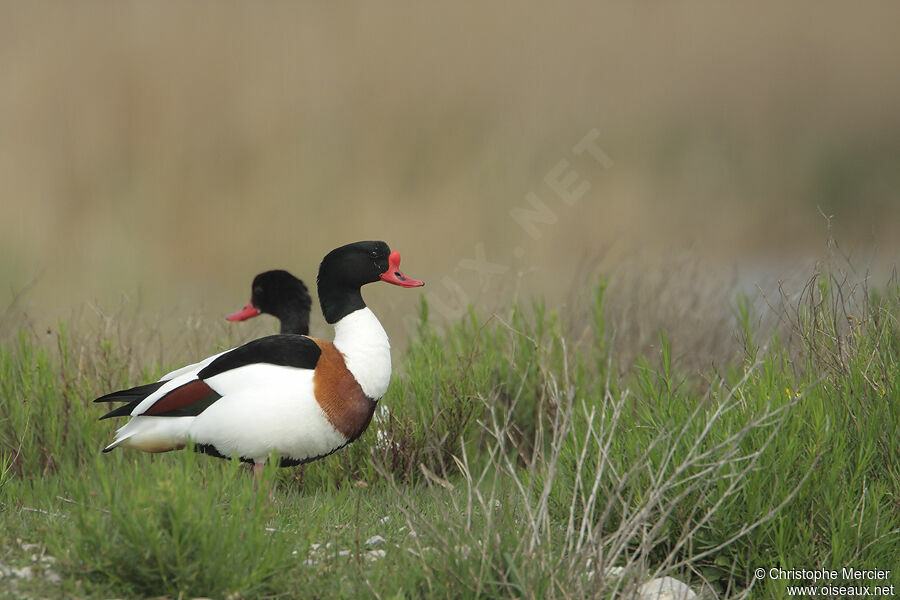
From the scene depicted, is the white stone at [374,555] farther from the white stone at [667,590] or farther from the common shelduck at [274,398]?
the white stone at [667,590]

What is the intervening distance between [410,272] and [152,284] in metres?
2.71

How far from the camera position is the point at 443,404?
5.10 meters

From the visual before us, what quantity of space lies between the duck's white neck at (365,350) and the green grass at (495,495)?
1.59 ft

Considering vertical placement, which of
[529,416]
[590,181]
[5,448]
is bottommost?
[529,416]

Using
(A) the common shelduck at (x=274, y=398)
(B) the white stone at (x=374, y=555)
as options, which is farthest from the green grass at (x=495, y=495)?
(A) the common shelduck at (x=274, y=398)

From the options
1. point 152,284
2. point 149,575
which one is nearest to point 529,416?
point 149,575

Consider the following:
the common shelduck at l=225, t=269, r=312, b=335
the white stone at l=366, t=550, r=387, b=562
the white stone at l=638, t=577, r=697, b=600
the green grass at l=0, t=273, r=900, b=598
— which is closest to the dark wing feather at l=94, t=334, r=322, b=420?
the green grass at l=0, t=273, r=900, b=598

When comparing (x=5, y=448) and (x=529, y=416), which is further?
(x=529, y=416)

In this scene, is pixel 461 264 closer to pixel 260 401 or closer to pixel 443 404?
pixel 443 404

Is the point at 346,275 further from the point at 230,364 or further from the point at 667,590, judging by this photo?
the point at 667,590

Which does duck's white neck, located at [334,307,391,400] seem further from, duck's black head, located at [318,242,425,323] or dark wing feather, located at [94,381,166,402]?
dark wing feather, located at [94,381,166,402]

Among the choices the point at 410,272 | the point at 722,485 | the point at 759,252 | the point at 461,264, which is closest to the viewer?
the point at 722,485

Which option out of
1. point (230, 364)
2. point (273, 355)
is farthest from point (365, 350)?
point (230, 364)

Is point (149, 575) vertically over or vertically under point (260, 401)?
under
